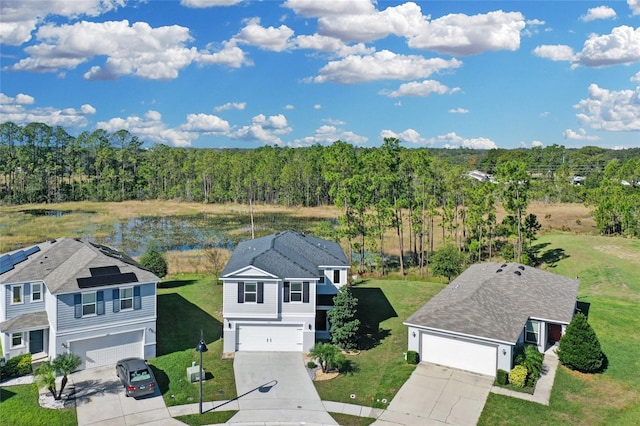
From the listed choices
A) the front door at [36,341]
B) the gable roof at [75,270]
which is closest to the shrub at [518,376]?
the gable roof at [75,270]

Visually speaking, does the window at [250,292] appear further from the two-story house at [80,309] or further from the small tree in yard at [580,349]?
the small tree in yard at [580,349]

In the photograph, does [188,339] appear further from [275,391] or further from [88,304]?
[275,391]

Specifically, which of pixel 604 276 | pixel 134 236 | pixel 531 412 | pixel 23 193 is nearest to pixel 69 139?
pixel 23 193

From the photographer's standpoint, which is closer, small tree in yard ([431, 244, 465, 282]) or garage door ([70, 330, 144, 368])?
garage door ([70, 330, 144, 368])

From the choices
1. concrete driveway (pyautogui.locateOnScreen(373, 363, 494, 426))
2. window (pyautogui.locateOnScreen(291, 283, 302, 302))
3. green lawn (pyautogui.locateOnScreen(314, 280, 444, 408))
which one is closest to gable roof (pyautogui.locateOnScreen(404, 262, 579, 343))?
concrete driveway (pyautogui.locateOnScreen(373, 363, 494, 426))

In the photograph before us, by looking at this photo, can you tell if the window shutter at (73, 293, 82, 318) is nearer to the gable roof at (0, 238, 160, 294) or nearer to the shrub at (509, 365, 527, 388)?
the gable roof at (0, 238, 160, 294)

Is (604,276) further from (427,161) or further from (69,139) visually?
(69,139)
